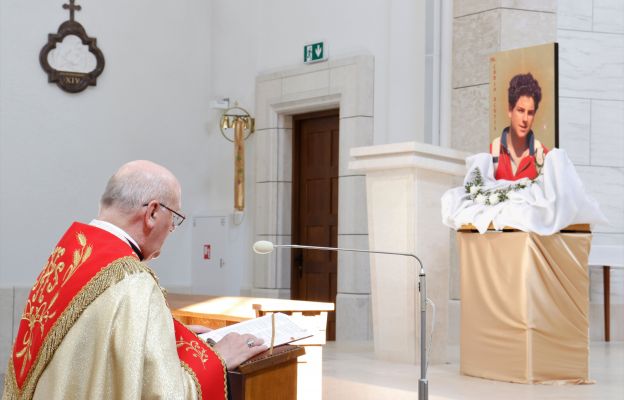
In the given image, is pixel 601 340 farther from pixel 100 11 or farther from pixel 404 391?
pixel 100 11

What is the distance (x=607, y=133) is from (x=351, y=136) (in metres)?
2.63

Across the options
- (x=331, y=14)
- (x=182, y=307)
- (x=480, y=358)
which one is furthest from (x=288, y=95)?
(x=182, y=307)

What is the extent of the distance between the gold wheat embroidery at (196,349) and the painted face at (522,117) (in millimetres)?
4741

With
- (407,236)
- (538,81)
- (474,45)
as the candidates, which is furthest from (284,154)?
(538,81)

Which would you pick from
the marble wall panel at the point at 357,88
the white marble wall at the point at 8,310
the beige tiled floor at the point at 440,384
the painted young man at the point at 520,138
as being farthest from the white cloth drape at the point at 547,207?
the white marble wall at the point at 8,310

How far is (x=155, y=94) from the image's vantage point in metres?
13.1

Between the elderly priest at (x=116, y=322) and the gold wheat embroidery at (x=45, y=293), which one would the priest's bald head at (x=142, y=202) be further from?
the gold wheat embroidery at (x=45, y=293)

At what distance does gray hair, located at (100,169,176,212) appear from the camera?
10.2 feet

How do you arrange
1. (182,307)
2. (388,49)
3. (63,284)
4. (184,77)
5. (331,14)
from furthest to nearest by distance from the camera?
1. (184,77)
2. (331,14)
3. (388,49)
4. (182,307)
5. (63,284)

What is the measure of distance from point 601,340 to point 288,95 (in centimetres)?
445

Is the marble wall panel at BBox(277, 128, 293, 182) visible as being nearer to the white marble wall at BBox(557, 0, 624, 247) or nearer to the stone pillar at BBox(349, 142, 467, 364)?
the white marble wall at BBox(557, 0, 624, 247)

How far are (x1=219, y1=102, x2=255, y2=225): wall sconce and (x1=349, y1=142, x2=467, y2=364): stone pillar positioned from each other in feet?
14.9

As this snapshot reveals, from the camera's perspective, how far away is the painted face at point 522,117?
294 inches

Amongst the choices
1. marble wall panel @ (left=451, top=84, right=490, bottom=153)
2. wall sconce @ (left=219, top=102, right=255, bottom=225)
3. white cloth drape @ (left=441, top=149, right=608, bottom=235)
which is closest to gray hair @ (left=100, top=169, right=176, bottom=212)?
white cloth drape @ (left=441, top=149, right=608, bottom=235)
